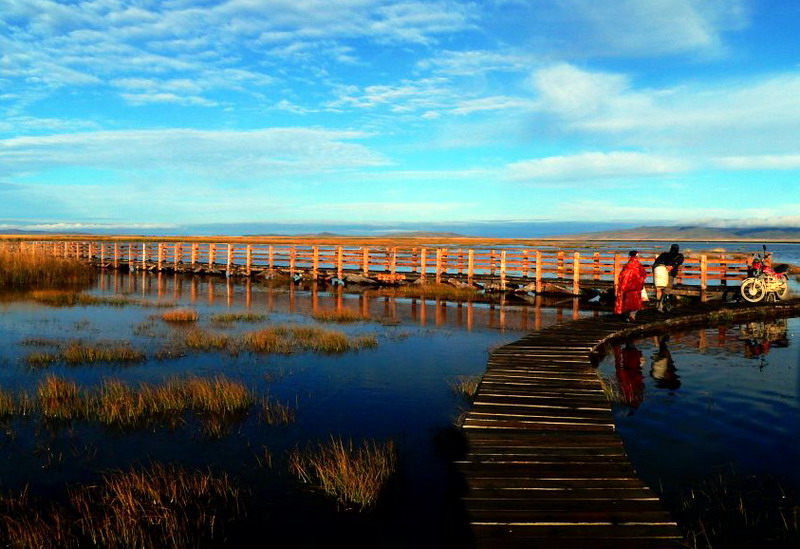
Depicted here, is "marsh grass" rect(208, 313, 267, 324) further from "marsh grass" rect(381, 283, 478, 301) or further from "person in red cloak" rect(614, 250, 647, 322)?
"person in red cloak" rect(614, 250, 647, 322)

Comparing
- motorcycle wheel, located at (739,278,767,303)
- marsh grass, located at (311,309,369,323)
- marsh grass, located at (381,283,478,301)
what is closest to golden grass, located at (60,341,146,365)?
marsh grass, located at (311,309,369,323)

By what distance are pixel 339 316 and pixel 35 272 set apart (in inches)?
765

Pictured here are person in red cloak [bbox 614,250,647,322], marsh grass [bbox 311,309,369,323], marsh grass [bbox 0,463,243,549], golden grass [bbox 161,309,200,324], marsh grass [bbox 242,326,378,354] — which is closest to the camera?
marsh grass [bbox 0,463,243,549]

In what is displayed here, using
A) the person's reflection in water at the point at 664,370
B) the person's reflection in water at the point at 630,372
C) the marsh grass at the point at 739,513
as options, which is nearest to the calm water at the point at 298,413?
the marsh grass at the point at 739,513

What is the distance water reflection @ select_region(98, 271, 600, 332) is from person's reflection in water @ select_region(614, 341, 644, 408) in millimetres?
4114

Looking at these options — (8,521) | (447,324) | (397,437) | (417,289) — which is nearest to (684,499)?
(397,437)

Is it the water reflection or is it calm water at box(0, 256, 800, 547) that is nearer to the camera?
calm water at box(0, 256, 800, 547)

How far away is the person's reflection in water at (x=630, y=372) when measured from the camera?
1081 centimetres

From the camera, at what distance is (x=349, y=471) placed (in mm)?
6848

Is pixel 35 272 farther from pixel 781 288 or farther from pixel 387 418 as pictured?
pixel 781 288

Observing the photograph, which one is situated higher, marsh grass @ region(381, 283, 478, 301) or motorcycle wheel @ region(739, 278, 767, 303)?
motorcycle wheel @ region(739, 278, 767, 303)

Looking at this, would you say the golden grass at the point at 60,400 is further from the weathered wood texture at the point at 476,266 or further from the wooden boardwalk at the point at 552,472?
the weathered wood texture at the point at 476,266

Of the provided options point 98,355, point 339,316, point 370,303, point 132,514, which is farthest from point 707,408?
point 370,303

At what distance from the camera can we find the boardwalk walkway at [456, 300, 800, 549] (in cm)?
505
